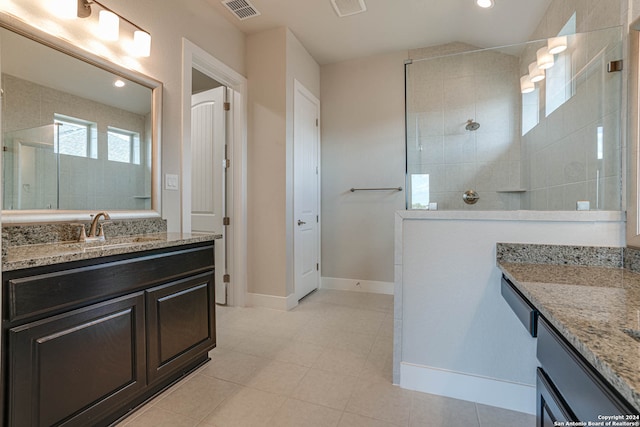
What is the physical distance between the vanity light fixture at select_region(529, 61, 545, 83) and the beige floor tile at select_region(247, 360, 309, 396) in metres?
2.71

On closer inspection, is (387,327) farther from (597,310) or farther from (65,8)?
(65,8)

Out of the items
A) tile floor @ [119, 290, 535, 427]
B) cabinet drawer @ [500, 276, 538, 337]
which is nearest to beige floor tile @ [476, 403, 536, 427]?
tile floor @ [119, 290, 535, 427]

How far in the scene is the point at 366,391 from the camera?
1.69 metres

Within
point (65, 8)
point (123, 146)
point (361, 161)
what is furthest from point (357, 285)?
point (65, 8)

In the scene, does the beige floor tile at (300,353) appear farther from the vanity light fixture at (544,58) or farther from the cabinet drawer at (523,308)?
the vanity light fixture at (544,58)

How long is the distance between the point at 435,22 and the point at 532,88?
118 cm

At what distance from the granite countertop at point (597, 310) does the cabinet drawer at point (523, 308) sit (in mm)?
70

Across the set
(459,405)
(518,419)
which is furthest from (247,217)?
(518,419)

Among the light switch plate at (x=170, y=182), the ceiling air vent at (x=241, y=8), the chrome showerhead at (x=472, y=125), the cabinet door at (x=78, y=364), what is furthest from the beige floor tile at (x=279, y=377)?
the ceiling air vent at (x=241, y=8)

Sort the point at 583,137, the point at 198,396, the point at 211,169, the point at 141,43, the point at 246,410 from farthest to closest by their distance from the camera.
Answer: the point at 211,169, the point at 141,43, the point at 583,137, the point at 198,396, the point at 246,410

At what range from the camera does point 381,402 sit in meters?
1.59

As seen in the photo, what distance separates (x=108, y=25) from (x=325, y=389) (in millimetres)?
2466

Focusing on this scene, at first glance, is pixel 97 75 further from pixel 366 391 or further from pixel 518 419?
pixel 518 419

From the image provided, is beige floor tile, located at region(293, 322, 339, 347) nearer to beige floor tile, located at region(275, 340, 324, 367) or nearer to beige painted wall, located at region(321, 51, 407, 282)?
beige floor tile, located at region(275, 340, 324, 367)
